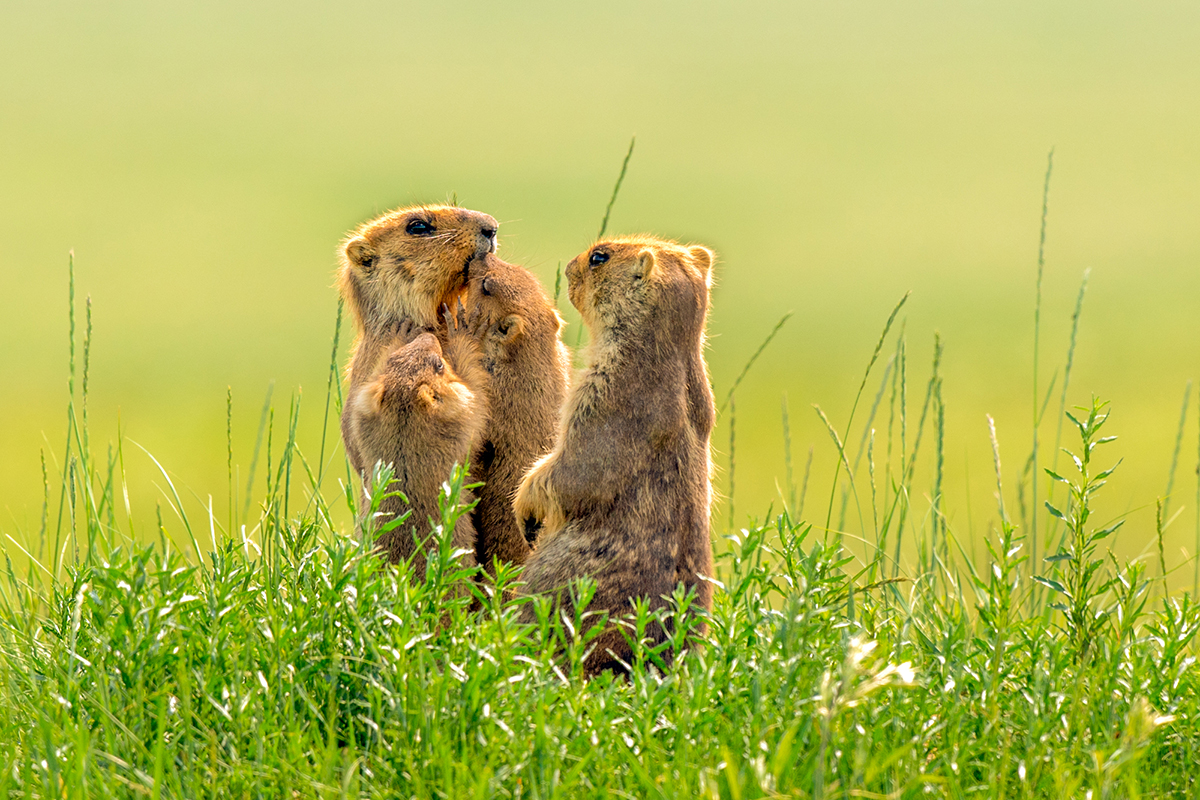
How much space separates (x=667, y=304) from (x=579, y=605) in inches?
61.7

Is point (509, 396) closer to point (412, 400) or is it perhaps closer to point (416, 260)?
point (412, 400)

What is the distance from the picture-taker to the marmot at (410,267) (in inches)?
175

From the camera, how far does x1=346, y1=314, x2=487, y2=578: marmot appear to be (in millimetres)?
3932

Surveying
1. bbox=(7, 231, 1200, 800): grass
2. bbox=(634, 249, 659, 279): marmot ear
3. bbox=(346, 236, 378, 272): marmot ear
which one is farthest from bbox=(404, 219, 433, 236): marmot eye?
bbox=(7, 231, 1200, 800): grass

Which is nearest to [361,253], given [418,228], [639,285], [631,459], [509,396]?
[418,228]

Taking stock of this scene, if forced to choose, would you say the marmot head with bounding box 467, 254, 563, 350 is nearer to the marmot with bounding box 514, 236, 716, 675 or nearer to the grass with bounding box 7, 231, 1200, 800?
the marmot with bounding box 514, 236, 716, 675

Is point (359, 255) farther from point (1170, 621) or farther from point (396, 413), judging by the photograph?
point (1170, 621)

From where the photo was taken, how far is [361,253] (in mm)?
4598

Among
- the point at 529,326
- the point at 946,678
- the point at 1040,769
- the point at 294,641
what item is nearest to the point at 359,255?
the point at 529,326

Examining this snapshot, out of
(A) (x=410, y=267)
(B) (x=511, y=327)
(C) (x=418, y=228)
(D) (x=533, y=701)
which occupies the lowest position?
(D) (x=533, y=701)

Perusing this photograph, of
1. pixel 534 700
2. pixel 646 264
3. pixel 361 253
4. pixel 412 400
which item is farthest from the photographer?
pixel 361 253

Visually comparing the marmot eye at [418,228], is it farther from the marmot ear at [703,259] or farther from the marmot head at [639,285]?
the marmot ear at [703,259]

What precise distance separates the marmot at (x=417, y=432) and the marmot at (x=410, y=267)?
13.0 inches

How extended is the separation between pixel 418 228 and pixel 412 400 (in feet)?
3.09
